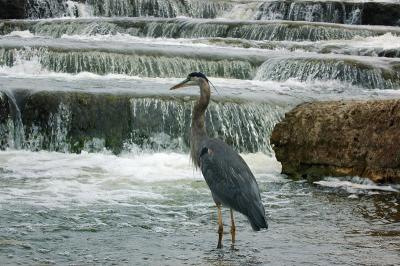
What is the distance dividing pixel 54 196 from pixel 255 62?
8.38 meters

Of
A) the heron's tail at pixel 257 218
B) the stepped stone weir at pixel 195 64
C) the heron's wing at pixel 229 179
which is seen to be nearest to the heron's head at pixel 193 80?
the heron's wing at pixel 229 179

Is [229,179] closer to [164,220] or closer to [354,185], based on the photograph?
[164,220]

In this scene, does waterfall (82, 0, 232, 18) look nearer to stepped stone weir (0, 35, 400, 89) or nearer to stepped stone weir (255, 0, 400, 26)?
stepped stone weir (255, 0, 400, 26)

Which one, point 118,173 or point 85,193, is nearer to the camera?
point 85,193

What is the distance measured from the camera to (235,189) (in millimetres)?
6008

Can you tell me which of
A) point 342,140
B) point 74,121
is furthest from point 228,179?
point 74,121

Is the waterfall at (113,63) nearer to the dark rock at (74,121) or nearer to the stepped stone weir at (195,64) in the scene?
the stepped stone weir at (195,64)

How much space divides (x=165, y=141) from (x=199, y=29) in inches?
395

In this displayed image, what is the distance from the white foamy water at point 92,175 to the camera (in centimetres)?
793

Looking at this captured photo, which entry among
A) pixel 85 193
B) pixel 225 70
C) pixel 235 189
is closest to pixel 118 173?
pixel 85 193

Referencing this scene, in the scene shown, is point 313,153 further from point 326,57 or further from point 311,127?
point 326,57

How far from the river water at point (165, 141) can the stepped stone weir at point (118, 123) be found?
0.02 meters

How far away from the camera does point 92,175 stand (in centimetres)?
925

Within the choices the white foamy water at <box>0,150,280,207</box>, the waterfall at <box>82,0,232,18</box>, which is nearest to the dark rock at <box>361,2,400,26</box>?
the waterfall at <box>82,0,232,18</box>
